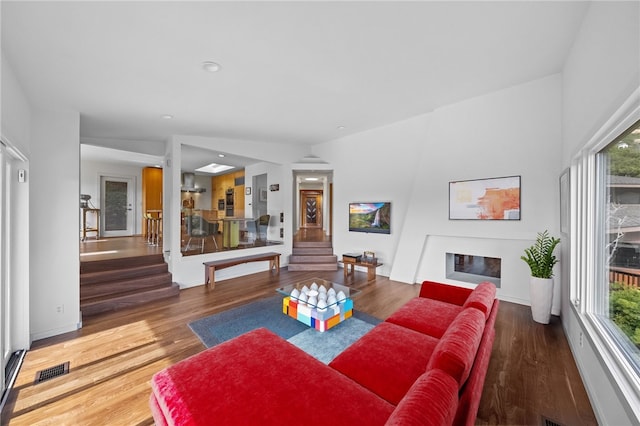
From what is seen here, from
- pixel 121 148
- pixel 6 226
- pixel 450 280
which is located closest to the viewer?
pixel 6 226

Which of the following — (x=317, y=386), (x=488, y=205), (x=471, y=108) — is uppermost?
(x=471, y=108)

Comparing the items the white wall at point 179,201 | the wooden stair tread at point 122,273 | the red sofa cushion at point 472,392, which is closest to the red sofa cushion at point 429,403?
the red sofa cushion at point 472,392

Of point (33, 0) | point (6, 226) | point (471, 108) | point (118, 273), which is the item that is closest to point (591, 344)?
point (471, 108)

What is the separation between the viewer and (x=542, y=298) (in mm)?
3062

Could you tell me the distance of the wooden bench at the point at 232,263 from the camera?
A: 181 inches

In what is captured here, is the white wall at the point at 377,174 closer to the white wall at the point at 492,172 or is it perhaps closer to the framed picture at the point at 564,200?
the white wall at the point at 492,172

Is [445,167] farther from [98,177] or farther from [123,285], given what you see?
[98,177]

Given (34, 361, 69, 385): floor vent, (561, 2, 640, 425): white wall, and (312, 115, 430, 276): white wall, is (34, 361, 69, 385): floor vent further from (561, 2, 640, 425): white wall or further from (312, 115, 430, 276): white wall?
(312, 115, 430, 276): white wall

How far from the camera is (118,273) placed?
411 centimetres

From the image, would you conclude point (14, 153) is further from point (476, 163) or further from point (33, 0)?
point (476, 163)

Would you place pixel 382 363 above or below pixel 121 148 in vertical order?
below

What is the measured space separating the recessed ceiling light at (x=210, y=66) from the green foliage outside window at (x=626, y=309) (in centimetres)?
369

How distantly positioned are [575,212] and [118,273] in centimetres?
619

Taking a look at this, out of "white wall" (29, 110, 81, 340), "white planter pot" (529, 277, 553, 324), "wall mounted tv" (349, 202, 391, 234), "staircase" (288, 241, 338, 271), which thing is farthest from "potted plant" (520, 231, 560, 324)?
"white wall" (29, 110, 81, 340)
